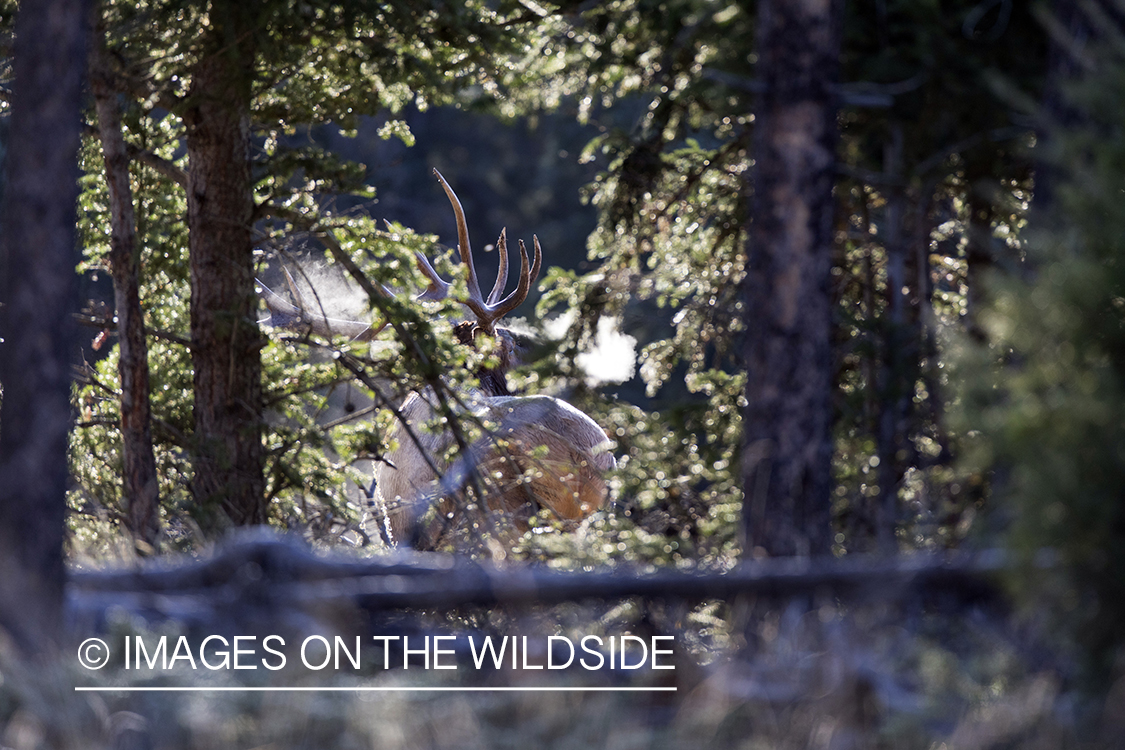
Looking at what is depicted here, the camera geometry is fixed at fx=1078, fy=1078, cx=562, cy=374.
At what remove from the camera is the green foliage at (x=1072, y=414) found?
339cm

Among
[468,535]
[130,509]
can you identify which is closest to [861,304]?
[468,535]

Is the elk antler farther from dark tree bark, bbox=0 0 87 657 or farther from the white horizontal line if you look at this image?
the white horizontal line

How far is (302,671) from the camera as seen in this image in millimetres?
3822

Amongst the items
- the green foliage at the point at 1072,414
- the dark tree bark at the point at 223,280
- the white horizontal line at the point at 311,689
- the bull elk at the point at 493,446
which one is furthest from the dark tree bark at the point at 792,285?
the dark tree bark at the point at 223,280

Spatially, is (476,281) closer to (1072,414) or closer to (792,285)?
(792,285)

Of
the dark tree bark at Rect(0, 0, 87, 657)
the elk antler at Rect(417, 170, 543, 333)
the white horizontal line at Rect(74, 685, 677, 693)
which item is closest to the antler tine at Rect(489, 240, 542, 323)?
the elk antler at Rect(417, 170, 543, 333)

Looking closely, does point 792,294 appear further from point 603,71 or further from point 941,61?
point 603,71

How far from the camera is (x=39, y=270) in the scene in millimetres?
4539

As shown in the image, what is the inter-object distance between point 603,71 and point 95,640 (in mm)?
4826
